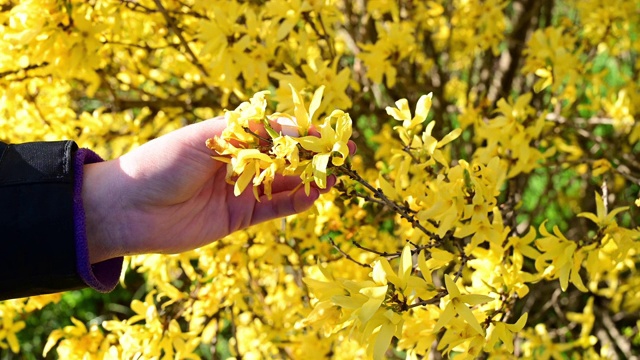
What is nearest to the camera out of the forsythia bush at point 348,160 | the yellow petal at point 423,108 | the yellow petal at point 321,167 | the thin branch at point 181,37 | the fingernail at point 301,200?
the yellow petal at point 321,167

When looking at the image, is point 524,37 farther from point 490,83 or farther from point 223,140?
point 223,140

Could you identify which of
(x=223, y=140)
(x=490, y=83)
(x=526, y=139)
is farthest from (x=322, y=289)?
(x=490, y=83)

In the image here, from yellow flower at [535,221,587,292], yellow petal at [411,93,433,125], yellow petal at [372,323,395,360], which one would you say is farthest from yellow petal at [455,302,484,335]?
yellow petal at [411,93,433,125]

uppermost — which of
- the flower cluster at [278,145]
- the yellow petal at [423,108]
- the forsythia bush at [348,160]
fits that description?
the flower cluster at [278,145]

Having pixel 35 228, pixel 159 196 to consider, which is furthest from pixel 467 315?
pixel 35 228

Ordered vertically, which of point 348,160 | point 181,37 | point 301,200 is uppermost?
point 348,160

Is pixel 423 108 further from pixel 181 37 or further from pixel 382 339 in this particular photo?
pixel 181 37

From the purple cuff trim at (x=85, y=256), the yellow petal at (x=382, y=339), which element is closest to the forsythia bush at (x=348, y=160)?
the yellow petal at (x=382, y=339)

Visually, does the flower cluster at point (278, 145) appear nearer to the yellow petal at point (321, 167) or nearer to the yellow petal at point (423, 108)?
the yellow petal at point (321, 167)

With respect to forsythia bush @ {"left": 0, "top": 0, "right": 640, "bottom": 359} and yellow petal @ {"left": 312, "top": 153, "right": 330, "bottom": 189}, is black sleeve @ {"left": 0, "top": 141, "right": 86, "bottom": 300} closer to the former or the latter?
forsythia bush @ {"left": 0, "top": 0, "right": 640, "bottom": 359}
